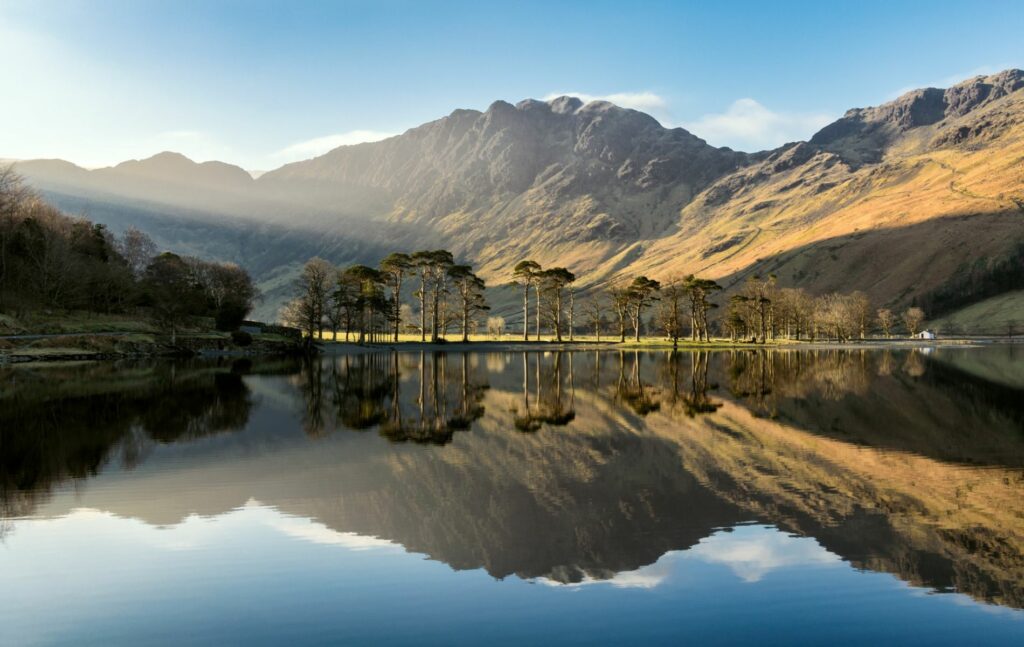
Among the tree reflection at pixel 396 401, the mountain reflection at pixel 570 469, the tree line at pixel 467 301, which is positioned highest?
the tree line at pixel 467 301

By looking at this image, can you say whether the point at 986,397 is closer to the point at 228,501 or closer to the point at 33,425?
the point at 228,501

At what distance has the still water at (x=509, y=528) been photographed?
413 inches

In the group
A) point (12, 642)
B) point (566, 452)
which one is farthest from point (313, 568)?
point (566, 452)

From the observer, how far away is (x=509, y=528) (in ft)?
49.5

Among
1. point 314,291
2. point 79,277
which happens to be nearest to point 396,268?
point 314,291

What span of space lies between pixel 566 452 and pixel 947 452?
13968 mm

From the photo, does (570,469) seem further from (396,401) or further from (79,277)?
(79,277)

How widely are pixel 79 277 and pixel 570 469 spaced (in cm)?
9703

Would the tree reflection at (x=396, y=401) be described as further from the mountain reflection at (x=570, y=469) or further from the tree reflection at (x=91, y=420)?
the tree reflection at (x=91, y=420)

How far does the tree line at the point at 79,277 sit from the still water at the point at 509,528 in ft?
231

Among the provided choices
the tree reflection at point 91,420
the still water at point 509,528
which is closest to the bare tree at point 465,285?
the tree reflection at point 91,420

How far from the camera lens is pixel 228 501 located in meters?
17.7

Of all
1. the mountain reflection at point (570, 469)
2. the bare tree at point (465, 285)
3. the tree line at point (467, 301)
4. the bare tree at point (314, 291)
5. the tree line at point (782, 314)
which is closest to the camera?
the mountain reflection at point (570, 469)

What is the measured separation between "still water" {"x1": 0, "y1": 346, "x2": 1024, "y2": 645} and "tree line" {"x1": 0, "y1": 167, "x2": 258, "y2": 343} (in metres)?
70.3
